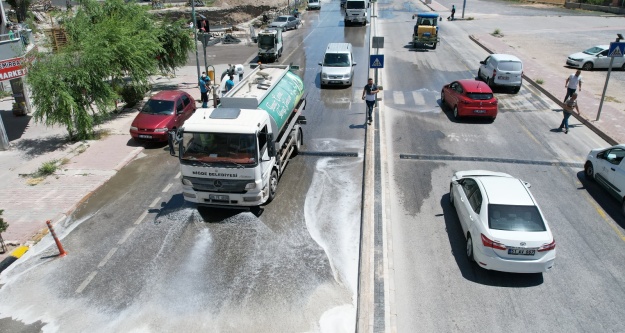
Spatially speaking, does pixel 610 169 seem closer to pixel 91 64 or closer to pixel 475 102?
pixel 475 102

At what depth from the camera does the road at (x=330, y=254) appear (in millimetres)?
8906

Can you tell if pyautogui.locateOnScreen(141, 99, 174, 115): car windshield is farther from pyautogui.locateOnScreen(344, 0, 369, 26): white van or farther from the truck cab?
pyautogui.locateOnScreen(344, 0, 369, 26): white van

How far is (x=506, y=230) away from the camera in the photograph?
9.59 metres

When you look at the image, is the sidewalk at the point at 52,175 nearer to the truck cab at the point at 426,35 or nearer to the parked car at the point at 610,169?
the parked car at the point at 610,169

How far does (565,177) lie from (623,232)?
346 centimetres

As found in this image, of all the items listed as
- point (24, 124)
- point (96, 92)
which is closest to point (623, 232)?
point (96, 92)

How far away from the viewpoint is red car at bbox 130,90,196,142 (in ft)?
58.7

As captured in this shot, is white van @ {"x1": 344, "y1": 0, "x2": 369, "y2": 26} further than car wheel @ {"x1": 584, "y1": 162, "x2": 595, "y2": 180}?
Yes

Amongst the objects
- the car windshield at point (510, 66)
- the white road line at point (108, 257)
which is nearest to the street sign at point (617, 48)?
the car windshield at point (510, 66)

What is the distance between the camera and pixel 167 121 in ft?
60.1

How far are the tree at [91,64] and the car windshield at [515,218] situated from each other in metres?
15.7

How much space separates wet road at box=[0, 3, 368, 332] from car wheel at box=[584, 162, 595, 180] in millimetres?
7388

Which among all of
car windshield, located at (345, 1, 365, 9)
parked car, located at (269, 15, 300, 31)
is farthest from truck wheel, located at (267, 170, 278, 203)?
car windshield, located at (345, 1, 365, 9)

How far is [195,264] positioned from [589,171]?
1260cm
